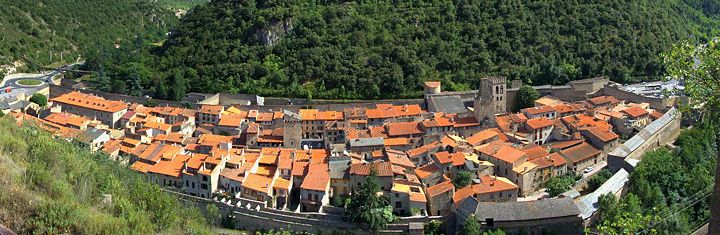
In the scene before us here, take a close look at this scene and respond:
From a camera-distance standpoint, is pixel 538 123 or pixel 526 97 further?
pixel 526 97

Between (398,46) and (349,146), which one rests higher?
(398,46)

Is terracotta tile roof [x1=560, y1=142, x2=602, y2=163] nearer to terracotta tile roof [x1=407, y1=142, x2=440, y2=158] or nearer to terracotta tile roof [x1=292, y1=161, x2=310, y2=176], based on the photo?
terracotta tile roof [x1=407, y1=142, x2=440, y2=158]

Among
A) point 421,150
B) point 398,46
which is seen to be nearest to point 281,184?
point 421,150

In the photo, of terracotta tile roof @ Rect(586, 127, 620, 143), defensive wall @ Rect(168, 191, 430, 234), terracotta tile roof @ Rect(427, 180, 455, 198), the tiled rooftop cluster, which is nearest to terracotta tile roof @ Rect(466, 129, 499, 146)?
the tiled rooftop cluster

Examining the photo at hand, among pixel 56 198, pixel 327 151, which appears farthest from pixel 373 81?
pixel 56 198

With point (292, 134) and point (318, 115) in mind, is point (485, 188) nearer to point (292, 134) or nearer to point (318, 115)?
point (292, 134)

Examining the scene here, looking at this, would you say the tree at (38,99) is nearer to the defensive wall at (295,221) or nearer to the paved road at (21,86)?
the paved road at (21,86)

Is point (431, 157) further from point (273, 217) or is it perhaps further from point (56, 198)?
point (56, 198)
